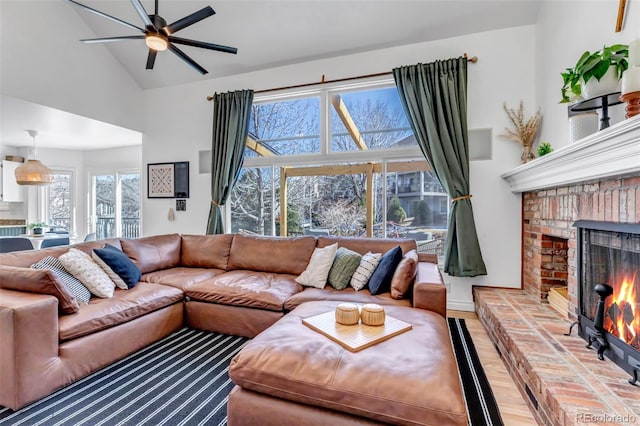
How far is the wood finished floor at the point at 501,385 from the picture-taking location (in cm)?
163

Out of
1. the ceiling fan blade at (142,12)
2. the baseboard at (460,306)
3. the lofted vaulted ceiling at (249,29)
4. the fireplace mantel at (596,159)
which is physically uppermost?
the lofted vaulted ceiling at (249,29)

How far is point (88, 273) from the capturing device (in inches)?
94.5

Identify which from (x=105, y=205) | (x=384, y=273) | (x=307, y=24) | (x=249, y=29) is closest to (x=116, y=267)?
(x=384, y=273)

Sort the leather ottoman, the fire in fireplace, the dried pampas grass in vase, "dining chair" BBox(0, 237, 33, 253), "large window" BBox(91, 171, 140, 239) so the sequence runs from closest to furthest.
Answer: the leather ottoman → the fire in fireplace → the dried pampas grass in vase → "dining chair" BBox(0, 237, 33, 253) → "large window" BBox(91, 171, 140, 239)

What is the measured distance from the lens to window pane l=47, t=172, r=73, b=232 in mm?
6305

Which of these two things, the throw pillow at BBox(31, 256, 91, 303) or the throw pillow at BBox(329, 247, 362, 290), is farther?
the throw pillow at BBox(329, 247, 362, 290)

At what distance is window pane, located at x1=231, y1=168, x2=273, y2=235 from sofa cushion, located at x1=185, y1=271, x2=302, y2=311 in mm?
1447

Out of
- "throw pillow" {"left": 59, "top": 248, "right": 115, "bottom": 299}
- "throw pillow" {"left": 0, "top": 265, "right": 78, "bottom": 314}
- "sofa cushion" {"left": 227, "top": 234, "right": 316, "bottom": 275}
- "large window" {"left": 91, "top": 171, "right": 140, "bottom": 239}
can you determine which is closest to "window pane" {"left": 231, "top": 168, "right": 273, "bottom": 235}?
"sofa cushion" {"left": 227, "top": 234, "right": 316, "bottom": 275}

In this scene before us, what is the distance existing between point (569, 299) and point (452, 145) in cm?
178

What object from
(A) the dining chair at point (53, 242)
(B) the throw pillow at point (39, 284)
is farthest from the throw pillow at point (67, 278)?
(A) the dining chair at point (53, 242)

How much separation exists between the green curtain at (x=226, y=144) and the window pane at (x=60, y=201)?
4.21 metres

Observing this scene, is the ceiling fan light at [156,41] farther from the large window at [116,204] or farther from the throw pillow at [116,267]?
the large window at [116,204]

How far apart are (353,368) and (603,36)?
258cm

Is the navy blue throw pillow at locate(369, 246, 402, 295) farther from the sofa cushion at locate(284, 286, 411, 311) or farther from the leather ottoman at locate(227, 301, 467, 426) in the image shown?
the leather ottoman at locate(227, 301, 467, 426)
